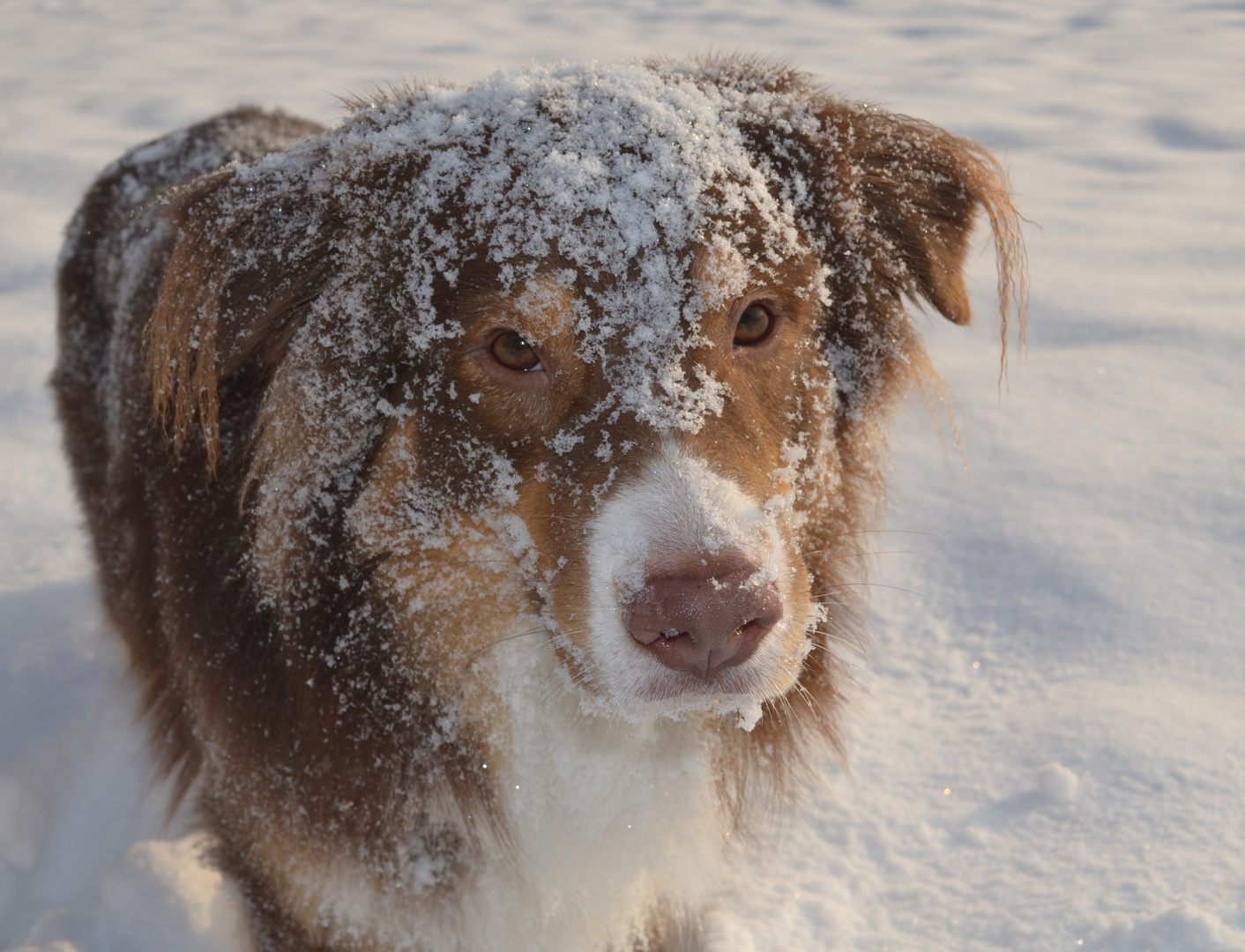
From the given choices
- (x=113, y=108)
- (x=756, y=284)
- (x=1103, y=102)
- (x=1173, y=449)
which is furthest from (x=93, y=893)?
(x=1103, y=102)

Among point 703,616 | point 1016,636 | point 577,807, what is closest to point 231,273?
point 703,616

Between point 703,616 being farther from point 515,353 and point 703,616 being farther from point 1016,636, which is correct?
point 1016,636

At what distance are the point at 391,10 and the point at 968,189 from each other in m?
10.3

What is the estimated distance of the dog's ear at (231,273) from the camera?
1980 millimetres

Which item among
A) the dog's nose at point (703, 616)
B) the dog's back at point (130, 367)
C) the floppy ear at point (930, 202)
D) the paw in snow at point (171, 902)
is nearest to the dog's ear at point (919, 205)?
the floppy ear at point (930, 202)

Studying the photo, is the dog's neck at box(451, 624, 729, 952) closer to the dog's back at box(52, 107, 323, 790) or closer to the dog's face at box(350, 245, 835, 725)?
the dog's face at box(350, 245, 835, 725)

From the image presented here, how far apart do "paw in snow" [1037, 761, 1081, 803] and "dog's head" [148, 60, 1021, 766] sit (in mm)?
1063

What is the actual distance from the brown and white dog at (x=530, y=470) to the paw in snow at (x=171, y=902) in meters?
0.30

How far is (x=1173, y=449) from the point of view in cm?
414

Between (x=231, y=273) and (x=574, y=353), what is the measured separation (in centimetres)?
71

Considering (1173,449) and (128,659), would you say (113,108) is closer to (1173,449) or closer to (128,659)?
Answer: (128,659)

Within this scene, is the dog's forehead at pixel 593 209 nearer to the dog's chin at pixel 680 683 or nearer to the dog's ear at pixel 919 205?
the dog's ear at pixel 919 205

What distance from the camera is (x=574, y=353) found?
188 centimetres

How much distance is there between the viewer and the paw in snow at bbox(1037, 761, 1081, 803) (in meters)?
2.83
